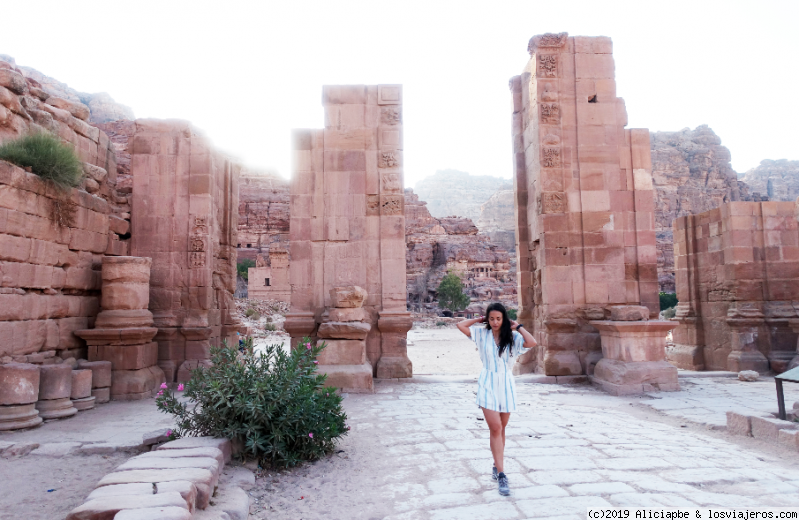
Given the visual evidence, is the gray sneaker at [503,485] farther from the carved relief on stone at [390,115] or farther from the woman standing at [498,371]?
the carved relief on stone at [390,115]

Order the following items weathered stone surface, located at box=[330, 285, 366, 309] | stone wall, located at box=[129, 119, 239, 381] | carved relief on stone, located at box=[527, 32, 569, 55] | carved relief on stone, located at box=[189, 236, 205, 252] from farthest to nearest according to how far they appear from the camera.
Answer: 1. carved relief on stone, located at box=[527, 32, 569, 55]
2. carved relief on stone, located at box=[189, 236, 205, 252]
3. stone wall, located at box=[129, 119, 239, 381]
4. weathered stone surface, located at box=[330, 285, 366, 309]

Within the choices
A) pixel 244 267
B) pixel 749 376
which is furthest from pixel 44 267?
pixel 244 267

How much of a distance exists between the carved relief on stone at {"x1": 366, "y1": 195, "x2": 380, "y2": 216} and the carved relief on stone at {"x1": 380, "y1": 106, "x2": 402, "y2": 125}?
4.44ft

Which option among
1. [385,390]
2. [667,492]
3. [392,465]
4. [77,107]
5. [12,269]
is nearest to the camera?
[667,492]

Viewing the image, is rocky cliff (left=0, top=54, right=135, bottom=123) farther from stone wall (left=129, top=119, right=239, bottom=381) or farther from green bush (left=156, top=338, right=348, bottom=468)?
green bush (left=156, top=338, right=348, bottom=468)

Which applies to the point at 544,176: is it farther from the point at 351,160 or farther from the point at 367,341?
the point at 367,341

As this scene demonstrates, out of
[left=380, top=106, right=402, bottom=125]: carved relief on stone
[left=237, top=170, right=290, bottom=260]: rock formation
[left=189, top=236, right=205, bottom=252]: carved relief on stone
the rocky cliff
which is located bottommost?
[left=189, top=236, right=205, bottom=252]: carved relief on stone

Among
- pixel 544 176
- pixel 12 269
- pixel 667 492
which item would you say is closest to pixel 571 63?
pixel 544 176

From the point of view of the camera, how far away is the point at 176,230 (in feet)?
28.7

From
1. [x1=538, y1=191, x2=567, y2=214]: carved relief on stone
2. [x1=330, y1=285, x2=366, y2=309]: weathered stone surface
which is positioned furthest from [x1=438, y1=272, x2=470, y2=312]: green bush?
[x1=330, y1=285, x2=366, y2=309]: weathered stone surface

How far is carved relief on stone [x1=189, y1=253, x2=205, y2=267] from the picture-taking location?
8.69 metres

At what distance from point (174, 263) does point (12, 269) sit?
2.71 m

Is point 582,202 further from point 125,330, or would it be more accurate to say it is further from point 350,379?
point 125,330

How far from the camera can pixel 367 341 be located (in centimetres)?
834
